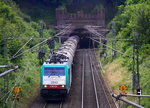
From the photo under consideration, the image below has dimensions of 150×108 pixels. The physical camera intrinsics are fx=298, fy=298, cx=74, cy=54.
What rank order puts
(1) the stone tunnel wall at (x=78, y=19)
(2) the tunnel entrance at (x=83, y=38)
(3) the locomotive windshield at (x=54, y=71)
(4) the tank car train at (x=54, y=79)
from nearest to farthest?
(4) the tank car train at (x=54, y=79) < (3) the locomotive windshield at (x=54, y=71) < (1) the stone tunnel wall at (x=78, y=19) < (2) the tunnel entrance at (x=83, y=38)

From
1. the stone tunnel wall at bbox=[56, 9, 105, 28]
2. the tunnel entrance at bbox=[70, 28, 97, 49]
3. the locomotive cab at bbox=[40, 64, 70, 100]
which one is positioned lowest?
the locomotive cab at bbox=[40, 64, 70, 100]

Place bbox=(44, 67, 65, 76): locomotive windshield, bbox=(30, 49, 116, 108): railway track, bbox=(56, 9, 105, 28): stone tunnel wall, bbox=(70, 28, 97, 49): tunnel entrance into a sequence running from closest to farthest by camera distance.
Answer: bbox=(44, 67, 65, 76): locomotive windshield → bbox=(30, 49, 116, 108): railway track → bbox=(56, 9, 105, 28): stone tunnel wall → bbox=(70, 28, 97, 49): tunnel entrance

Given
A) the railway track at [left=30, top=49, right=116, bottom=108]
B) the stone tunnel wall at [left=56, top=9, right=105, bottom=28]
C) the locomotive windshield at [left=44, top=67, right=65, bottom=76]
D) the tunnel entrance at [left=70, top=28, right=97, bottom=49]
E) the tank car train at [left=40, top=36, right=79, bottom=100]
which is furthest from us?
the tunnel entrance at [left=70, top=28, right=97, bottom=49]

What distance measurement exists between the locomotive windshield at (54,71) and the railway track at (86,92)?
202 cm

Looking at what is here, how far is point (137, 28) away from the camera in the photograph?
23641mm

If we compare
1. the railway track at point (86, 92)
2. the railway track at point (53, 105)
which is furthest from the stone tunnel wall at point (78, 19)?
the railway track at point (53, 105)

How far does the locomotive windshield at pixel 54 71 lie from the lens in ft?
61.6

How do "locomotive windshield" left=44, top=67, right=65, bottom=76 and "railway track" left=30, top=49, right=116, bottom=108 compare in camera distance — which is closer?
"locomotive windshield" left=44, top=67, right=65, bottom=76

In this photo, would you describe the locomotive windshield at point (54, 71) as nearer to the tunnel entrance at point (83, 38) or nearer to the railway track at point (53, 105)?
the railway track at point (53, 105)

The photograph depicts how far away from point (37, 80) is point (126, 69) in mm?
8208

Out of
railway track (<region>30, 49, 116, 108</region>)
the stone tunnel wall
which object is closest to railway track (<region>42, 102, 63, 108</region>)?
railway track (<region>30, 49, 116, 108</region>)

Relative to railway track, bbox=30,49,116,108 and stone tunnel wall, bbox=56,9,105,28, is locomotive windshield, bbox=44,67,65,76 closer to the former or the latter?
railway track, bbox=30,49,116,108

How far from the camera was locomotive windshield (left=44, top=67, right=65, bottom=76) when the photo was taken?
18.8 metres

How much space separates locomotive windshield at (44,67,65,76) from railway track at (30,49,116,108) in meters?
2.02
